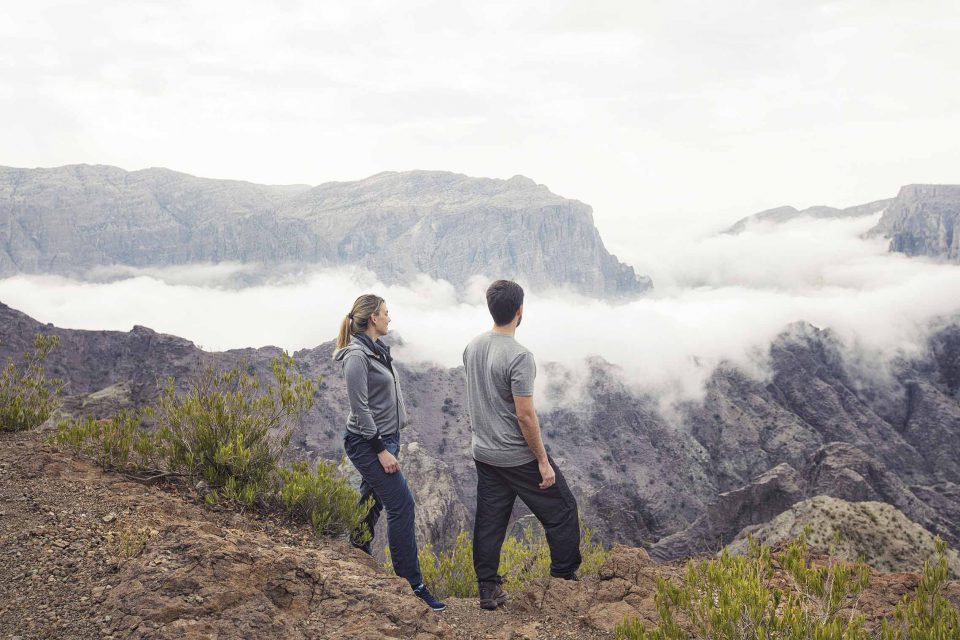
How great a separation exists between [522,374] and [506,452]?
69 centimetres

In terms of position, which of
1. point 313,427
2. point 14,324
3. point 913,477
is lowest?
point 913,477

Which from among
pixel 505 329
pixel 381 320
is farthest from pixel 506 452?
pixel 381 320

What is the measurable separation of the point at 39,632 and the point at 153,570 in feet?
2.03

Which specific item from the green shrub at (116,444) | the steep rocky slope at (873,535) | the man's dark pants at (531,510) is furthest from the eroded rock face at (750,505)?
the green shrub at (116,444)

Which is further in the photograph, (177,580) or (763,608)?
Result: (177,580)

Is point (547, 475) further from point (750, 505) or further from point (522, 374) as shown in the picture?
point (750, 505)

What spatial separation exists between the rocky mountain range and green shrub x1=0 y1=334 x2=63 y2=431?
37.9 m

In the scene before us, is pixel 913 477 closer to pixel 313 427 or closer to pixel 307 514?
Answer: pixel 313 427

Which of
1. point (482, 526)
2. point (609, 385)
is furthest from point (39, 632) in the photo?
point (609, 385)

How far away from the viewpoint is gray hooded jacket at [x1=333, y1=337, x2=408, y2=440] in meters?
5.02

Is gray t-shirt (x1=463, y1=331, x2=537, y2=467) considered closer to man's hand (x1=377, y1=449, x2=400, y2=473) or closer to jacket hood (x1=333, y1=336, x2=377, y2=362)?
man's hand (x1=377, y1=449, x2=400, y2=473)

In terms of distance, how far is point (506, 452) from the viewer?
4969mm

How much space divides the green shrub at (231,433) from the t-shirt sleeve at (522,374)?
2143 mm

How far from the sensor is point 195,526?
470cm
